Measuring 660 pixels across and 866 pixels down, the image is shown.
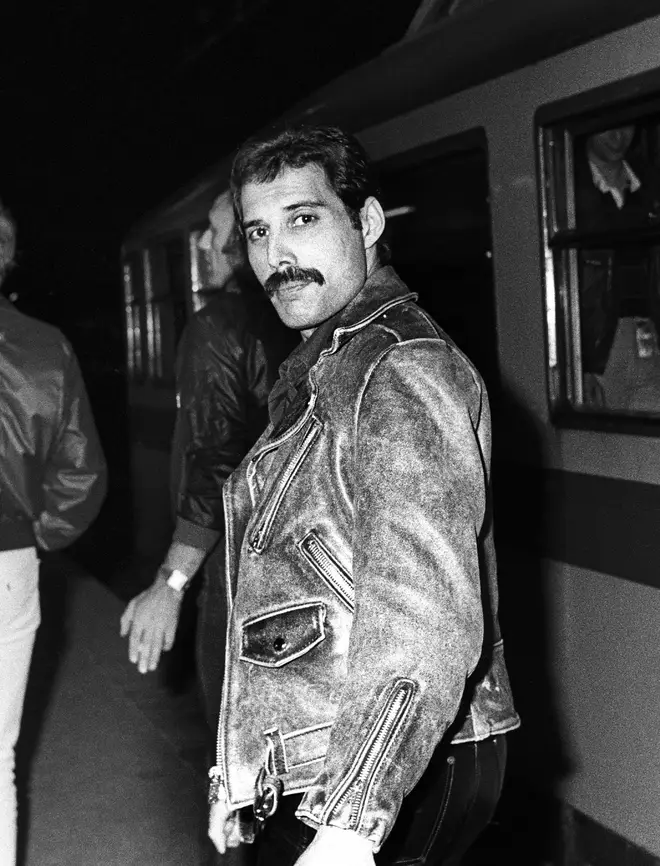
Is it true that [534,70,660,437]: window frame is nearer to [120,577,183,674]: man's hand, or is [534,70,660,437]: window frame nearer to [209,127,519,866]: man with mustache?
[120,577,183,674]: man's hand

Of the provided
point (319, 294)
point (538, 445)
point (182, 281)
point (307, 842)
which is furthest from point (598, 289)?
point (182, 281)

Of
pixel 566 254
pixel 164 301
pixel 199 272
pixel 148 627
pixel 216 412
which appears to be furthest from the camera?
pixel 164 301

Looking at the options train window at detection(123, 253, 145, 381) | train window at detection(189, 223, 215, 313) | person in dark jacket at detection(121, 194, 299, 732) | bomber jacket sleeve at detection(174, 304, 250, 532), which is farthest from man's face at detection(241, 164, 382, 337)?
train window at detection(123, 253, 145, 381)

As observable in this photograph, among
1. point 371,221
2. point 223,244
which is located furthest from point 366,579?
point 223,244

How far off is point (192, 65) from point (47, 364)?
11.0m

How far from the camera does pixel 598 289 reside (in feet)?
10.7

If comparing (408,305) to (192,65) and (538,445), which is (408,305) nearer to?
(538,445)

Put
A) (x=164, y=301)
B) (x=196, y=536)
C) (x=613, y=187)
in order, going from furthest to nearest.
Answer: (x=164, y=301) → (x=613, y=187) → (x=196, y=536)

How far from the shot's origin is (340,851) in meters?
1.07

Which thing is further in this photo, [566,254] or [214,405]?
[566,254]

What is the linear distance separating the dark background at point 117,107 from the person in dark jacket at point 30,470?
0.36m

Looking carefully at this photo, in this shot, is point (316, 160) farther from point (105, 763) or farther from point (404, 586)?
point (105, 763)

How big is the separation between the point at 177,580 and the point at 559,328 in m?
1.43

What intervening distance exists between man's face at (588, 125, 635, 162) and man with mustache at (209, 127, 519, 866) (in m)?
1.75
